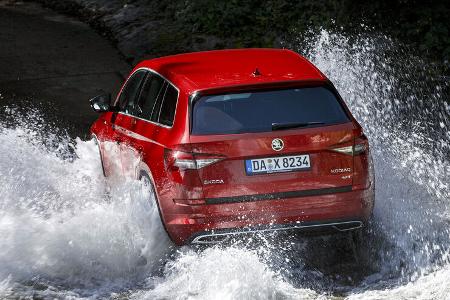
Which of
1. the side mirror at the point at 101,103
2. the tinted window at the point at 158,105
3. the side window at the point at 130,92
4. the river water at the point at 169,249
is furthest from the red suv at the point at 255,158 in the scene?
the side mirror at the point at 101,103

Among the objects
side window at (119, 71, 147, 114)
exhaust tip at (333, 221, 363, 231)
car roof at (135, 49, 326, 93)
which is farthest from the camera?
side window at (119, 71, 147, 114)

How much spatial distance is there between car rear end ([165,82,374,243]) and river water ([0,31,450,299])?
0.32 meters

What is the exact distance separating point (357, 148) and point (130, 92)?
2.72 m

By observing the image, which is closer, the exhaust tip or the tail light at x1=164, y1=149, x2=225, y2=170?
the tail light at x1=164, y1=149, x2=225, y2=170

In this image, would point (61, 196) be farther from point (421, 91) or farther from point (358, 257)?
point (421, 91)

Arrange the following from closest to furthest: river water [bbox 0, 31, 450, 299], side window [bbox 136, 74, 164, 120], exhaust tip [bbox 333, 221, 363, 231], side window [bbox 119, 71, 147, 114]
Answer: river water [bbox 0, 31, 450, 299]
exhaust tip [bbox 333, 221, 363, 231]
side window [bbox 136, 74, 164, 120]
side window [bbox 119, 71, 147, 114]

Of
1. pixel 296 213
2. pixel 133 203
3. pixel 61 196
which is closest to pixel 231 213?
pixel 296 213

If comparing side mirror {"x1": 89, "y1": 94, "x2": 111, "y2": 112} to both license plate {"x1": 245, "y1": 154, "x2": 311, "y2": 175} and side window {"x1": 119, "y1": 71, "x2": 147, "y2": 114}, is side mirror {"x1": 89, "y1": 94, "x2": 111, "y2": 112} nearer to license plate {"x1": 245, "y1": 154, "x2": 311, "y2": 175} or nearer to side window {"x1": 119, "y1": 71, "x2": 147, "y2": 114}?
side window {"x1": 119, "y1": 71, "x2": 147, "y2": 114}

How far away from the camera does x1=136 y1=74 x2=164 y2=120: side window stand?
834 centimetres

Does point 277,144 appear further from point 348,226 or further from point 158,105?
point 158,105

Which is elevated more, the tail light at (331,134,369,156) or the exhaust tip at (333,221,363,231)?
the tail light at (331,134,369,156)

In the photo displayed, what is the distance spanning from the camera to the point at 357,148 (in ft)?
24.7

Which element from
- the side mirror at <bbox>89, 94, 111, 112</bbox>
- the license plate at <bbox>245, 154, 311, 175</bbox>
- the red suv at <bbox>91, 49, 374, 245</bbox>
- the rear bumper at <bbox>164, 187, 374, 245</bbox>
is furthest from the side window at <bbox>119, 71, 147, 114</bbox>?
the license plate at <bbox>245, 154, 311, 175</bbox>

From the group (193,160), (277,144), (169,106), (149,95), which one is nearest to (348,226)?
(277,144)
